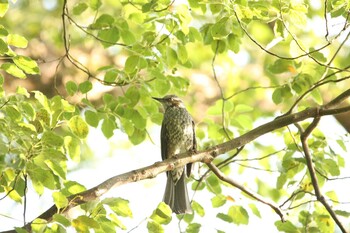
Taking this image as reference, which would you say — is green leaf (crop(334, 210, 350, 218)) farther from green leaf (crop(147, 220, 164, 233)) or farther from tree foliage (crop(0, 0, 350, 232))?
green leaf (crop(147, 220, 164, 233))

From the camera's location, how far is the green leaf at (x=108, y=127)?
11.1 feet

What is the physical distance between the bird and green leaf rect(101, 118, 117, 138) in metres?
0.80

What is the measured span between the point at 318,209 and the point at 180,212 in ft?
2.44

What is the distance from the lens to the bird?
4223mm

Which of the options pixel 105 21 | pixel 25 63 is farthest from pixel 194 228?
pixel 105 21

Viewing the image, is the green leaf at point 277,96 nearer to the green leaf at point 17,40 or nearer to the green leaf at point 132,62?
the green leaf at point 132,62

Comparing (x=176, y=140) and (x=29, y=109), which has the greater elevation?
(x=176, y=140)

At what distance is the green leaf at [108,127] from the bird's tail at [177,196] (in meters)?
Result: 0.66

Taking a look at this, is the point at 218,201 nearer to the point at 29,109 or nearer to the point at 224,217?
the point at 224,217

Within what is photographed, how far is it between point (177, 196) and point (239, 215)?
61cm

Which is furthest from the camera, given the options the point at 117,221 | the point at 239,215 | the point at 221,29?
the point at 239,215

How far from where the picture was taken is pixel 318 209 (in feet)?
11.8

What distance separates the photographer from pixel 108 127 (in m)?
3.39

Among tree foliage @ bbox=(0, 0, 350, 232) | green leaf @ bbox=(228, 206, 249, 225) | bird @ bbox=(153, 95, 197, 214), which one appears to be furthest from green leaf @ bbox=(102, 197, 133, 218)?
bird @ bbox=(153, 95, 197, 214)
